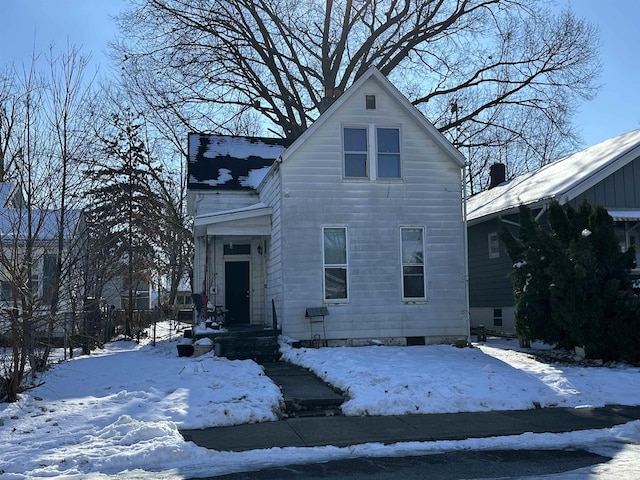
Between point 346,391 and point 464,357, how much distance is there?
438 centimetres

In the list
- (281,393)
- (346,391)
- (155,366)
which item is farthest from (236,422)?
(155,366)

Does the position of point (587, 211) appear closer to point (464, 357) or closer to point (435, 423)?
point (464, 357)

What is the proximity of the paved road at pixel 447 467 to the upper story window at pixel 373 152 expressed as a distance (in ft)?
32.1

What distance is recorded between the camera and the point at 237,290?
18.2m

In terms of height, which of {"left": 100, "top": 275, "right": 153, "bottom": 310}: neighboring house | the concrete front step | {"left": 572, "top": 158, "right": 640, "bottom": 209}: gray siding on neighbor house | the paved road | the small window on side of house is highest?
{"left": 572, "top": 158, "right": 640, "bottom": 209}: gray siding on neighbor house

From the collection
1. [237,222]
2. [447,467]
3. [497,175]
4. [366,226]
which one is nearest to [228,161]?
[237,222]

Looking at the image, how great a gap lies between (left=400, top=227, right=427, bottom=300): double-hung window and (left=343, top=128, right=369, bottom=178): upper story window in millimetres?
1859

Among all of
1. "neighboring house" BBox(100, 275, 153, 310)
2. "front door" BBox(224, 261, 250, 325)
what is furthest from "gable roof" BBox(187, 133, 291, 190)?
"neighboring house" BBox(100, 275, 153, 310)

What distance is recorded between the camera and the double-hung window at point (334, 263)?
50.0 feet

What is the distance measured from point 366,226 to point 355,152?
1.94 metres

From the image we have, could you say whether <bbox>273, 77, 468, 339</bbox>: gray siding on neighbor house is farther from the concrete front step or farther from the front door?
the front door

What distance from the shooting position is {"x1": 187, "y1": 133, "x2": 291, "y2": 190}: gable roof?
19.1 m

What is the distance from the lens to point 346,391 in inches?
385

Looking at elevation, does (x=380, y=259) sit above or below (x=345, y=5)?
below
